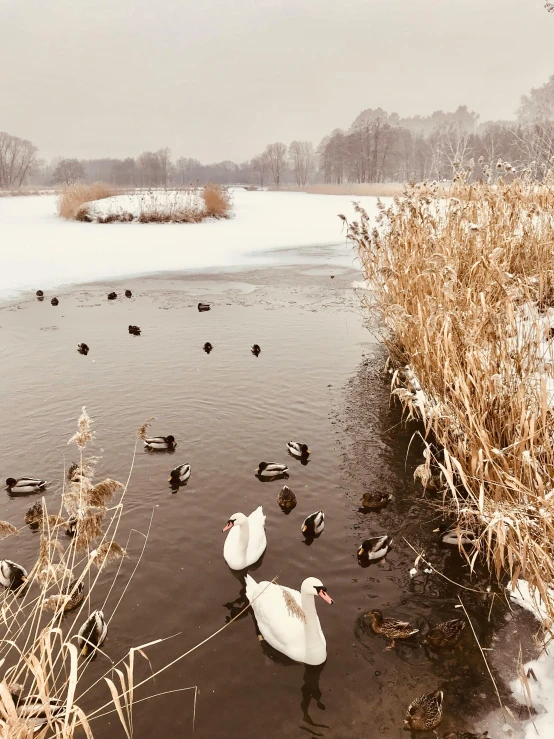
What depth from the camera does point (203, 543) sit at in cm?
477

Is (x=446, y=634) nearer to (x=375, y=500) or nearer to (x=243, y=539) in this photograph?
(x=375, y=500)

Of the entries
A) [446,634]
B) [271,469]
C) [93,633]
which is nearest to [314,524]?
[271,469]

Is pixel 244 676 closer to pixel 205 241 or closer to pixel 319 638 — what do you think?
pixel 319 638

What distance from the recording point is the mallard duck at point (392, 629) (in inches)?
143

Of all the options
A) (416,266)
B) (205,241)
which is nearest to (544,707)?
(416,266)

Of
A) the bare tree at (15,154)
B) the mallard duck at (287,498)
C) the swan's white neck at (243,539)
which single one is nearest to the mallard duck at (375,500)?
the mallard duck at (287,498)

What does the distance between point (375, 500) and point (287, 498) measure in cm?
93

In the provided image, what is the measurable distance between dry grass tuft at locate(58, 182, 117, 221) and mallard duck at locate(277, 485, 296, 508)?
86.1 ft

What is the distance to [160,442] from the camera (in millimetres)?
6234

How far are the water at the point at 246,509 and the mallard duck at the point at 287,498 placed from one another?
11 cm

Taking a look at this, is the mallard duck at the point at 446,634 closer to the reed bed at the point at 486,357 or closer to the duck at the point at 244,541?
the reed bed at the point at 486,357

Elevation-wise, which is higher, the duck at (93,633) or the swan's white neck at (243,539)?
the swan's white neck at (243,539)

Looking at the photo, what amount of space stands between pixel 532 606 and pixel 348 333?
24.7ft

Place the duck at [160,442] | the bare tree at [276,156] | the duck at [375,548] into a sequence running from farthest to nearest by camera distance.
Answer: the bare tree at [276,156], the duck at [160,442], the duck at [375,548]
